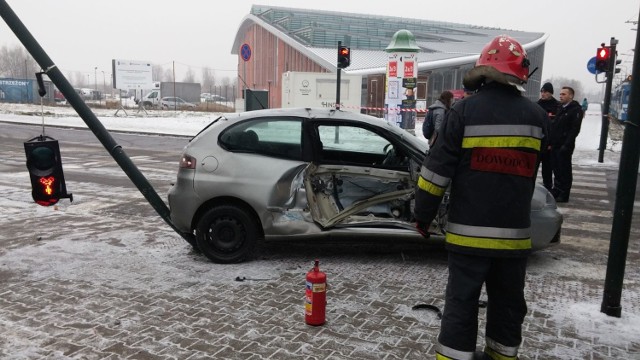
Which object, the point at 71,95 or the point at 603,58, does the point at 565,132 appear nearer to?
the point at 603,58

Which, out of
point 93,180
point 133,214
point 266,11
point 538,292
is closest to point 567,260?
point 538,292

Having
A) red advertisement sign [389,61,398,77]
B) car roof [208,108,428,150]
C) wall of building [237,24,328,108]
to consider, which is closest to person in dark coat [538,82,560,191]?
car roof [208,108,428,150]

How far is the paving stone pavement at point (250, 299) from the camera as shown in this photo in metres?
3.73

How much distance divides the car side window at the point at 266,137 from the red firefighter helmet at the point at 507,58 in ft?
9.48

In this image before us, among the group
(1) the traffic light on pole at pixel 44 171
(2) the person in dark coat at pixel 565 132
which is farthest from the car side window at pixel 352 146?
(2) the person in dark coat at pixel 565 132

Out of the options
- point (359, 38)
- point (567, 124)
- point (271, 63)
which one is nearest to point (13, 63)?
point (271, 63)

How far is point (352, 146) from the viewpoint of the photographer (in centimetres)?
640

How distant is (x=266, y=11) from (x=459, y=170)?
187 ft

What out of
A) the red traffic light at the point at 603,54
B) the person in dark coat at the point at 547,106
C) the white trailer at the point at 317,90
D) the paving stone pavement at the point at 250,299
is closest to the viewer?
the paving stone pavement at the point at 250,299

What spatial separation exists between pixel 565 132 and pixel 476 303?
697 centimetres

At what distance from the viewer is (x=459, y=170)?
2936 millimetres

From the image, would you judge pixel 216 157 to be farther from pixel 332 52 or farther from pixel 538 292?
pixel 332 52

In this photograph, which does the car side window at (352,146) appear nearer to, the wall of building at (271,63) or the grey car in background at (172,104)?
the wall of building at (271,63)

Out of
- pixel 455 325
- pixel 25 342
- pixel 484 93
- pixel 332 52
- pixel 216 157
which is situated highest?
pixel 332 52
